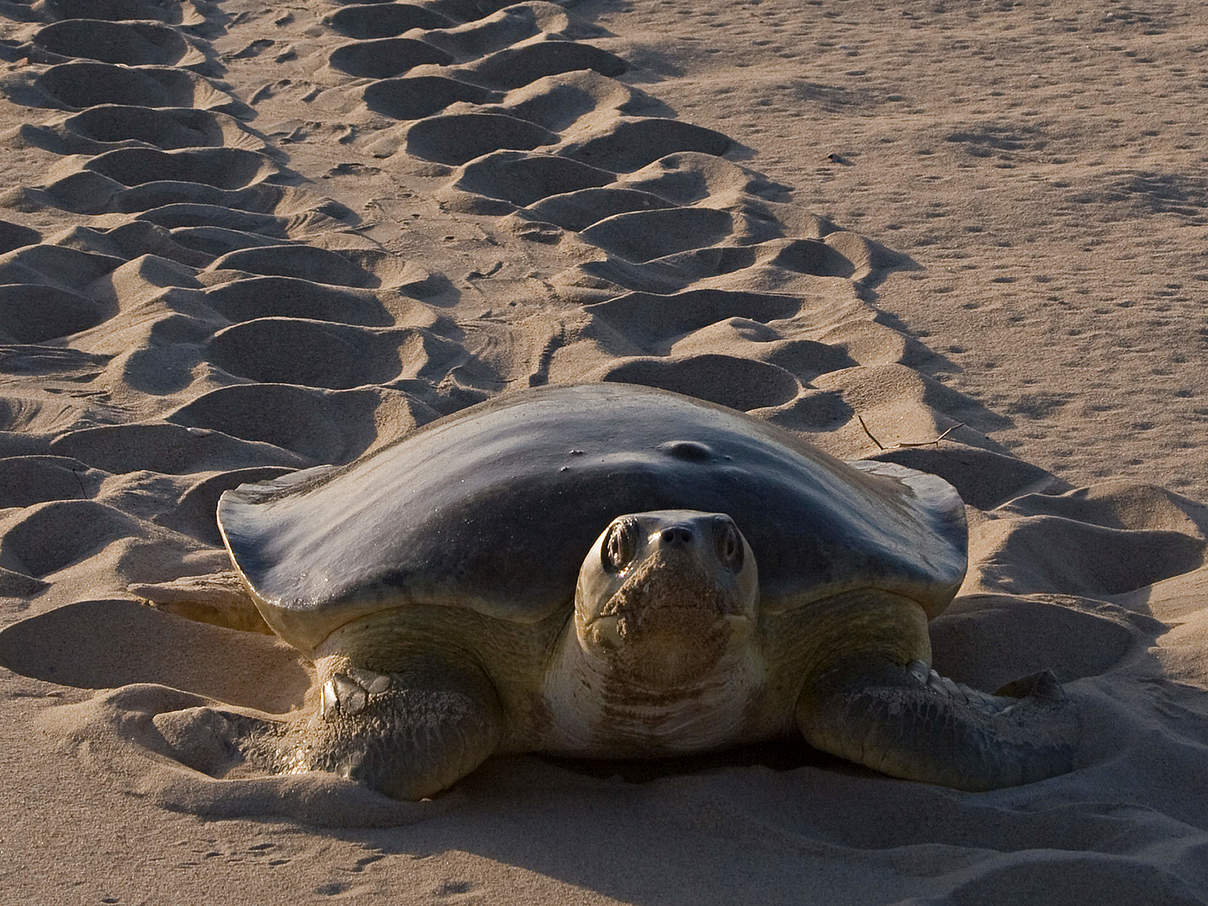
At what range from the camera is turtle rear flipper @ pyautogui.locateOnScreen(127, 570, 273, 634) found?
115 inches

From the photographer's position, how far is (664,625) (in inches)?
84.0

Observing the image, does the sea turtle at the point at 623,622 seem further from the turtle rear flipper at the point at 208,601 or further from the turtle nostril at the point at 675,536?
the turtle rear flipper at the point at 208,601

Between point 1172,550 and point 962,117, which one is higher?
point 1172,550

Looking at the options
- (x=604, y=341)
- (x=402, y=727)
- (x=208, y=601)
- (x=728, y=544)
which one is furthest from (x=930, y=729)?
(x=604, y=341)

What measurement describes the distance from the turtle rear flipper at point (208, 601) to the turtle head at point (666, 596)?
994mm

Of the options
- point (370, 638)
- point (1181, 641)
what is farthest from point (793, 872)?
point (1181, 641)

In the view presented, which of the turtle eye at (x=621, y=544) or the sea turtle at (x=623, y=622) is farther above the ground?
the turtle eye at (x=621, y=544)

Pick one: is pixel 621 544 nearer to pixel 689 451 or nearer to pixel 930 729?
pixel 689 451

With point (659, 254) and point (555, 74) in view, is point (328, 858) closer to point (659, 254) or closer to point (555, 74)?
point (659, 254)

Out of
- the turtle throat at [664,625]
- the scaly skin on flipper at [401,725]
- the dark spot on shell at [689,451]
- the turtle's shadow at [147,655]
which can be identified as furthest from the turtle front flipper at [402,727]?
the dark spot on shell at [689,451]

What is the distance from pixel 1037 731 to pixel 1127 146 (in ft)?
15.2

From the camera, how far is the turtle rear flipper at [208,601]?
293 cm

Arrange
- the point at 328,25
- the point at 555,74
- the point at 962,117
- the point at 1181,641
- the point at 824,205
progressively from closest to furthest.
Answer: the point at 1181,641, the point at 824,205, the point at 962,117, the point at 555,74, the point at 328,25

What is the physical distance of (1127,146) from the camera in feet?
20.9
